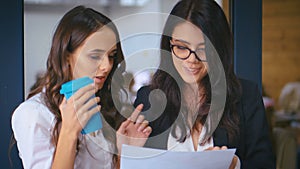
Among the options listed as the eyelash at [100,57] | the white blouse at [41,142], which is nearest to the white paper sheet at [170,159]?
the white blouse at [41,142]

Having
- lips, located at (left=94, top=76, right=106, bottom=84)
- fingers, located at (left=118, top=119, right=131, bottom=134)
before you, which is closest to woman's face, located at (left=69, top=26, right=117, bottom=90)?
lips, located at (left=94, top=76, right=106, bottom=84)

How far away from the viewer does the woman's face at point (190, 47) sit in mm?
1179

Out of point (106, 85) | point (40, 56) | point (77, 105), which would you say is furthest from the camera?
point (40, 56)

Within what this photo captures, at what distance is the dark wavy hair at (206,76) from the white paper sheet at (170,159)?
0.16 m

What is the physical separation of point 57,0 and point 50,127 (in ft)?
1.25

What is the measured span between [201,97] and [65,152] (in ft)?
1.25

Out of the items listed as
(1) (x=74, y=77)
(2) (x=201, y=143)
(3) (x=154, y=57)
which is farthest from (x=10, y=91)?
(2) (x=201, y=143)

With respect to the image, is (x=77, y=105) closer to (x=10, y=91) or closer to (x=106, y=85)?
(x=106, y=85)

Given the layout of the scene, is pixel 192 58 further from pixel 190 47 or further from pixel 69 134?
pixel 69 134

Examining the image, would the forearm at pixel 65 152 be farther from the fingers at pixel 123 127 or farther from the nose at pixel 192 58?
the nose at pixel 192 58

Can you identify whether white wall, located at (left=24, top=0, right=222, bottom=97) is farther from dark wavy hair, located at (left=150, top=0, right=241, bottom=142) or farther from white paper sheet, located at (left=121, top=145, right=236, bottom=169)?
white paper sheet, located at (left=121, top=145, right=236, bottom=169)

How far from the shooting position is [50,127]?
1.07 metres

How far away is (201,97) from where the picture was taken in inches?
48.3

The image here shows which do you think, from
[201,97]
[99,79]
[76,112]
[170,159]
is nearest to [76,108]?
[76,112]
